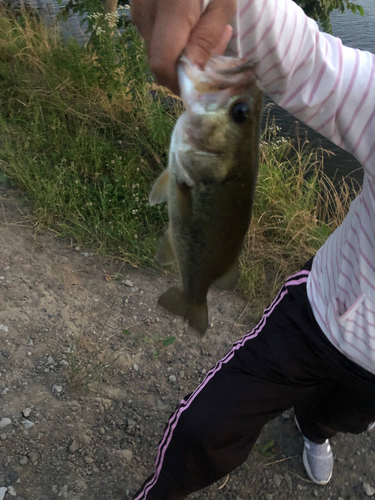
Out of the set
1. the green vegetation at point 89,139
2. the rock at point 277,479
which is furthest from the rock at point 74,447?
the green vegetation at point 89,139

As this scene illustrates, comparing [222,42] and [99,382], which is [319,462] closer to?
[99,382]

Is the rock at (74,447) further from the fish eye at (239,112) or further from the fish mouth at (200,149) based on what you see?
the fish eye at (239,112)

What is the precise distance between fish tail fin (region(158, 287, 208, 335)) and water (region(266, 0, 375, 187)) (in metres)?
4.50

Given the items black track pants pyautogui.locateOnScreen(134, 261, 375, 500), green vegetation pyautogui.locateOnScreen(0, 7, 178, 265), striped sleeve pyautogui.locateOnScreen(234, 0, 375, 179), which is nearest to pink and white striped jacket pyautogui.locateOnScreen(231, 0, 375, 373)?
striped sleeve pyautogui.locateOnScreen(234, 0, 375, 179)

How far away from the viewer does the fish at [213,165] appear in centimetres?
93

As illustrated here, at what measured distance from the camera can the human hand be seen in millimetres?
893

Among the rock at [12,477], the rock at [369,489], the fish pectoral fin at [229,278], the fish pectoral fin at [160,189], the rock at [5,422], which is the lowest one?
the rock at [369,489]

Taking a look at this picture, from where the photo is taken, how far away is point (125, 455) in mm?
2307

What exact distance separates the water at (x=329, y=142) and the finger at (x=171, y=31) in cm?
490

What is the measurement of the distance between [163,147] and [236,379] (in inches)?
111

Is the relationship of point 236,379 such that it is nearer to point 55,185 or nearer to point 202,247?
point 202,247

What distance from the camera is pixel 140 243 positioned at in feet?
11.2

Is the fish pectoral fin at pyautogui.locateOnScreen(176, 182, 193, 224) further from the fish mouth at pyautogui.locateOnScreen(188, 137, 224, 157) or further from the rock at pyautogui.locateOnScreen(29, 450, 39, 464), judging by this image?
the rock at pyautogui.locateOnScreen(29, 450, 39, 464)

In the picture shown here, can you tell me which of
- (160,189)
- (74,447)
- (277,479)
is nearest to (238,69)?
(160,189)
